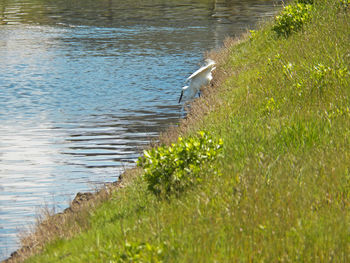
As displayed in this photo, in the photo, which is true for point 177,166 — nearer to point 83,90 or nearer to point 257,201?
point 257,201

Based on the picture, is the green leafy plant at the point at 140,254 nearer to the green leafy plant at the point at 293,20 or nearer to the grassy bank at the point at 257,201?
the grassy bank at the point at 257,201

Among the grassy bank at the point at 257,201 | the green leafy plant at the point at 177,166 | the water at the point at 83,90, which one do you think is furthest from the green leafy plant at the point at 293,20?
the green leafy plant at the point at 177,166

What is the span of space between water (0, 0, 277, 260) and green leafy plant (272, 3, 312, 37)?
1667 millimetres

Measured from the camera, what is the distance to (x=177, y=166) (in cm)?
667

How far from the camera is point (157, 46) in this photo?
30281mm

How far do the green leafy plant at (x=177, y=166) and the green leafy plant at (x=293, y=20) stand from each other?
30.7ft

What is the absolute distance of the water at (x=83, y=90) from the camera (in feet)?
35.9

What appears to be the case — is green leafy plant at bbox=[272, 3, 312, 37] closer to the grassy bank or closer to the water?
the water

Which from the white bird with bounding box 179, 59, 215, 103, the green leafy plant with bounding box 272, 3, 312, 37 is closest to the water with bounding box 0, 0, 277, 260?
the white bird with bounding box 179, 59, 215, 103

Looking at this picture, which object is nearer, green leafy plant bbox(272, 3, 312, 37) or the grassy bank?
the grassy bank

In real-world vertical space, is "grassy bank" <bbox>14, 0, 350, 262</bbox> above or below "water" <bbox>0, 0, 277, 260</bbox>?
above

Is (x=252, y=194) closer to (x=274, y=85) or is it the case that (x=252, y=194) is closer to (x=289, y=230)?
(x=289, y=230)

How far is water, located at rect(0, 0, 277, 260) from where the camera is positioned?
431 inches

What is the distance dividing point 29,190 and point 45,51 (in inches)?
764
